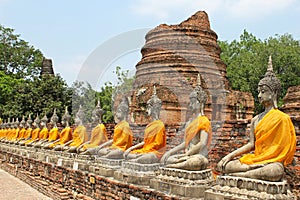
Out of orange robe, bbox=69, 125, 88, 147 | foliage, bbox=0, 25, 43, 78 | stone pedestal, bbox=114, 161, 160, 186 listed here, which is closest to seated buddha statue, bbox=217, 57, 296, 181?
stone pedestal, bbox=114, 161, 160, 186

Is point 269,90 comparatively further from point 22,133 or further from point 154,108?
point 22,133

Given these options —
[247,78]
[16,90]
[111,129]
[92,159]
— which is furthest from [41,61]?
[92,159]

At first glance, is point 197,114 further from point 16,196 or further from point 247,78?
point 247,78

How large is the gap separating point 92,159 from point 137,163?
222 centimetres

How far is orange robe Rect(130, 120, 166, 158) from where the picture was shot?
6.41 metres

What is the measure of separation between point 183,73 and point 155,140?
11231mm

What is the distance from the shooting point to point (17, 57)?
1564 inches

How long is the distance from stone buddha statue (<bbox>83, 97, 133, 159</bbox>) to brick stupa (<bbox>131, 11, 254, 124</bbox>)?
303 inches

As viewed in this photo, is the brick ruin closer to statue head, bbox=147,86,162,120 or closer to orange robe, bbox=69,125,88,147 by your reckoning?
orange robe, bbox=69,125,88,147

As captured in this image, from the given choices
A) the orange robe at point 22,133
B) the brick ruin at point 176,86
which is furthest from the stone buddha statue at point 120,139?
the orange robe at point 22,133

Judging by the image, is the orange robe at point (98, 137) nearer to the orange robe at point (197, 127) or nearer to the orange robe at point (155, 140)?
the orange robe at point (155, 140)

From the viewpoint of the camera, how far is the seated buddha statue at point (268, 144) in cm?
399

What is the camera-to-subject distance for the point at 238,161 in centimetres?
430

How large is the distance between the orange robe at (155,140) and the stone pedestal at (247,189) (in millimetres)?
2196
